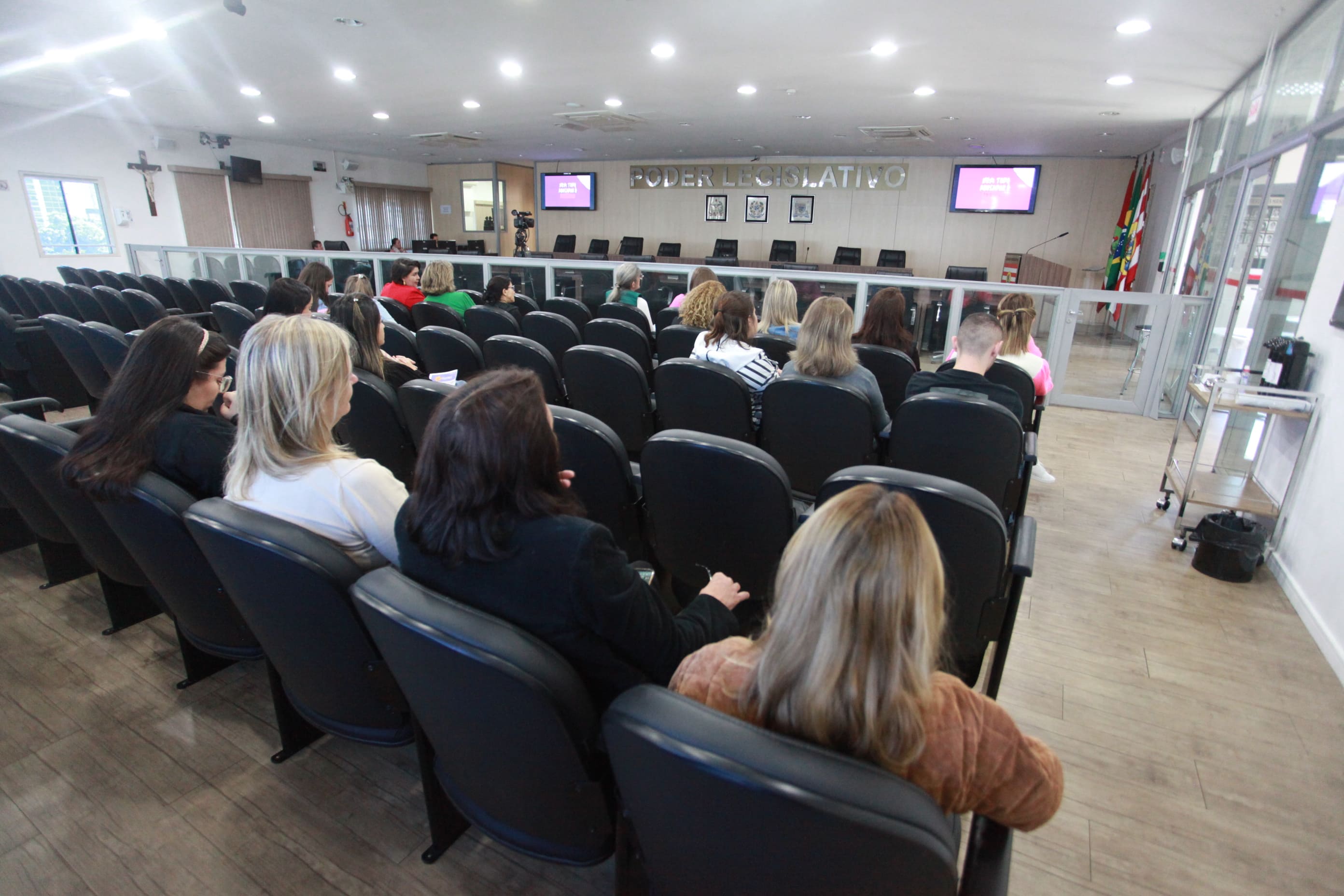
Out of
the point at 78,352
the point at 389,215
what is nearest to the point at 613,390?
the point at 78,352

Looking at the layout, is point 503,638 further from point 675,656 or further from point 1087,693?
point 1087,693

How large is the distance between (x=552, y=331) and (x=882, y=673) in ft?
12.7

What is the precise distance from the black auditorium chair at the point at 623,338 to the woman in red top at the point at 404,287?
2016mm

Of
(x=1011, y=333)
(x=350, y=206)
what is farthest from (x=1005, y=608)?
(x=350, y=206)

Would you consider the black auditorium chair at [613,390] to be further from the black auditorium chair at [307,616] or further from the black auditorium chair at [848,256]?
the black auditorium chair at [848,256]

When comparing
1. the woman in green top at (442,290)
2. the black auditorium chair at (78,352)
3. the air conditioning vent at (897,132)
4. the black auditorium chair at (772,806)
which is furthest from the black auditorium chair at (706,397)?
the air conditioning vent at (897,132)

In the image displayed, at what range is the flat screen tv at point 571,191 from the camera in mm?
15195

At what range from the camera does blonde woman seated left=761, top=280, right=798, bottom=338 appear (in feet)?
13.8

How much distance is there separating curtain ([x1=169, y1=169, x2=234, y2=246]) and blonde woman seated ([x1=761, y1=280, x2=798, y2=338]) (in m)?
13.0

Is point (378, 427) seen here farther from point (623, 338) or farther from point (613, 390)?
point (623, 338)

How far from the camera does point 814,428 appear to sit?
255 cm

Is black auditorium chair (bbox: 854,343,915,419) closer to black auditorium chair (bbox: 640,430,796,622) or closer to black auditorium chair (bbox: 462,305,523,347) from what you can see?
black auditorium chair (bbox: 640,430,796,622)

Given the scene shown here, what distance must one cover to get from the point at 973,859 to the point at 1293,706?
6.88 feet

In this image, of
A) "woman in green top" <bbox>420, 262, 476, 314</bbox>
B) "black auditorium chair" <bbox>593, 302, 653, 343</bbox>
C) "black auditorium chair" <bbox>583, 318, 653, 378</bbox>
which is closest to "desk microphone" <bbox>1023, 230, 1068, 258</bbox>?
"black auditorium chair" <bbox>593, 302, 653, 343</bbox>
